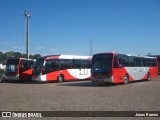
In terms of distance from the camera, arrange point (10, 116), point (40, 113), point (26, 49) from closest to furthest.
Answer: point (10, 116) < point (40, 113) < point (26, 49)

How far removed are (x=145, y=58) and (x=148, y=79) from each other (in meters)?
2.47

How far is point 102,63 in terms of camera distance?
933 inches

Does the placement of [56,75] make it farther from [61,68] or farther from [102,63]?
[102,63]

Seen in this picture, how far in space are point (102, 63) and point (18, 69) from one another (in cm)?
1072

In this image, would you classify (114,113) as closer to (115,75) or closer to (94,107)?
(94,107)

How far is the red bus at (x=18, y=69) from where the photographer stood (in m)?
30.4

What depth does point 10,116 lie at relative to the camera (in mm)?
9812

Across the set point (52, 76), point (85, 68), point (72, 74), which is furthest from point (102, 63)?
point (85, 68)

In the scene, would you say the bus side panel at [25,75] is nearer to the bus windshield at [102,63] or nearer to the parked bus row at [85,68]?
the parked bus row at [85,68]

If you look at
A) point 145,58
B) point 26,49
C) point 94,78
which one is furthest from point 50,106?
point 26,49

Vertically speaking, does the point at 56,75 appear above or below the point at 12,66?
below

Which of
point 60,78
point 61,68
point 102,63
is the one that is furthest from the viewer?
point 61,68

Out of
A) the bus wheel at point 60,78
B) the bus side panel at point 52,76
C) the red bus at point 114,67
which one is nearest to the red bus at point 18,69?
the bus side panel at point 52,76

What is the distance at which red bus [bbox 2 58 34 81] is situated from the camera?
30.4 metres
